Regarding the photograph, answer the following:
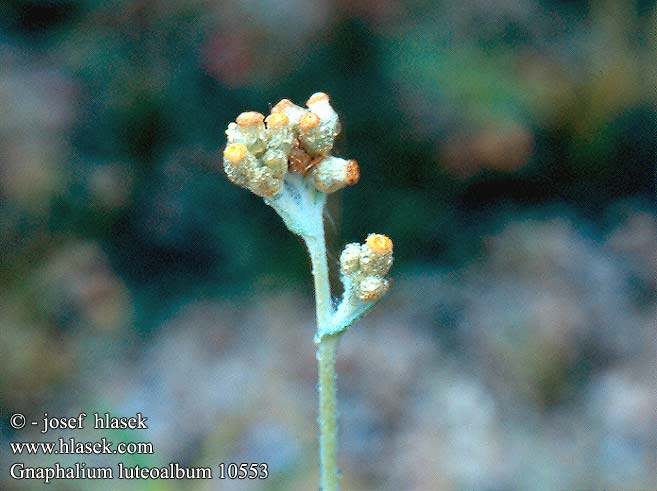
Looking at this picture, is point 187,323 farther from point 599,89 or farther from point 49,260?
point 599,89

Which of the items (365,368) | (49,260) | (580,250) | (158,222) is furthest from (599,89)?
(49,260)

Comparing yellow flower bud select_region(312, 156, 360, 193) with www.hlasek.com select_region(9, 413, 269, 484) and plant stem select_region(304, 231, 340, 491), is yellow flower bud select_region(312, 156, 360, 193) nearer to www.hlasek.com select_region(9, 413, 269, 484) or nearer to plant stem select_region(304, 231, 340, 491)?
plant stem select_region(304, 231, 340, 491)

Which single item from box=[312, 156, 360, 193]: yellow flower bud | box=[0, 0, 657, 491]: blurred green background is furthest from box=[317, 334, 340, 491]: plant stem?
box=[0, 0, 657, 491]: blurred green background

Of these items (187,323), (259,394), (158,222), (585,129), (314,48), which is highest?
(314,48)

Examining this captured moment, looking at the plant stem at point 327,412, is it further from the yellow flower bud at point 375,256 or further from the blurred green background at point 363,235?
the blurred green background at point 363,235

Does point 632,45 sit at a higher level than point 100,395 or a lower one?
higher

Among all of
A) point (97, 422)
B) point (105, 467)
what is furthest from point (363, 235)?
point (105, 467)

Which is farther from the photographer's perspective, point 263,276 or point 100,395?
point 263,276

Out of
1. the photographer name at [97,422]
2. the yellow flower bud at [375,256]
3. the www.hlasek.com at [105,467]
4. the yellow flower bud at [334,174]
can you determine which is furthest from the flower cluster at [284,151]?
the photographer name at [97,422]
